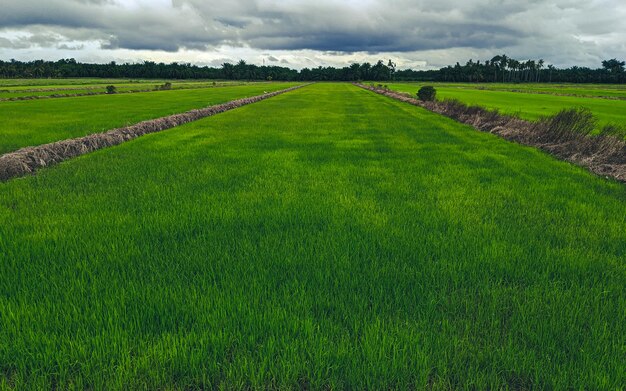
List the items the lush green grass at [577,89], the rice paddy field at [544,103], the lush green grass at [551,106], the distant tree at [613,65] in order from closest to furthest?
the lush green grass at [551,106] → the rice paddy field at [544,103] → the lush green grass at [577,89] → the distant tree at [613,65]

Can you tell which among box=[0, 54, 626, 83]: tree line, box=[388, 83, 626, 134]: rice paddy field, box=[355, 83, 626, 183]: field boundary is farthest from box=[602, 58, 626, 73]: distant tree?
box=[355, 83, 626, 183]: field boundary

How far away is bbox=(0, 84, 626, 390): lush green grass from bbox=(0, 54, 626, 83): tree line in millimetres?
133535

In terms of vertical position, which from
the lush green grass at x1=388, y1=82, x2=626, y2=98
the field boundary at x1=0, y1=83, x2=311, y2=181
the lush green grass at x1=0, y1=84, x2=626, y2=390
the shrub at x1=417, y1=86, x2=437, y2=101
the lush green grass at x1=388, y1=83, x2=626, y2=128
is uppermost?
the lush green grass at x1=388, y1=82, x2=626, y2=98

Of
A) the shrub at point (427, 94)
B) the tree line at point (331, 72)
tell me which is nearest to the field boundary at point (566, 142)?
the shrub at point (427, 94)

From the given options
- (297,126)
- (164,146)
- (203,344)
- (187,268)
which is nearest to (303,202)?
(187,268)

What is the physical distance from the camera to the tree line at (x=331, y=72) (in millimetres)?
114625

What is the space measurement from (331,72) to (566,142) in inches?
7393

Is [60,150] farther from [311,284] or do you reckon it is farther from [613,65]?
[613,65]

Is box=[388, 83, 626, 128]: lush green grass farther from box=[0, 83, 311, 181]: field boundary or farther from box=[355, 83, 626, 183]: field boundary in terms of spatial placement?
box=[0, 83, 311, 181]: field boundary

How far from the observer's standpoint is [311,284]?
3.66 metres

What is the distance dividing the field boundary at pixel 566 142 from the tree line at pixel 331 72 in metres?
119

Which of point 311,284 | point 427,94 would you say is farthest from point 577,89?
point 311,284

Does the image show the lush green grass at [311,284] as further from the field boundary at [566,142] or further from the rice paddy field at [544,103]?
the rice paddy field at [544,103]

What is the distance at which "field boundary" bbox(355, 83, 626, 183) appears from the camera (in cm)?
967
